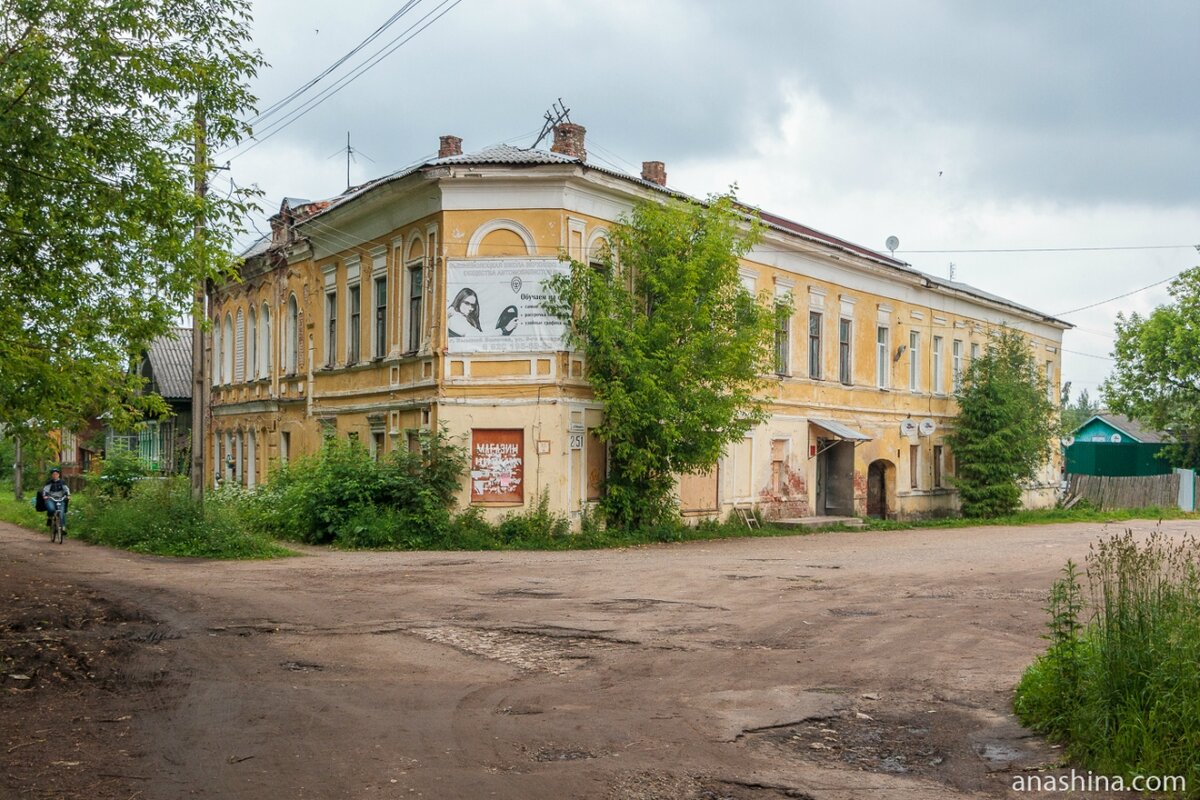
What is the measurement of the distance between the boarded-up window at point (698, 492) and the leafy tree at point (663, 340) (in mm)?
1963

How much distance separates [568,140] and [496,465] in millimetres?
8190

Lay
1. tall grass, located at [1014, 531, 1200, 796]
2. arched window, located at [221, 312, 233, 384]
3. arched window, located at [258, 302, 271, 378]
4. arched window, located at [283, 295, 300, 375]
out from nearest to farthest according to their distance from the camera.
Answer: tall grass, located at [1014, 531, 1200, 796], arched window, located at [283, 295, 300, 375], arched window, located at [258, 302, 271, 378], arched window, located at [221, 312, 233, 384]

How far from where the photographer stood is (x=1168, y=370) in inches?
1913

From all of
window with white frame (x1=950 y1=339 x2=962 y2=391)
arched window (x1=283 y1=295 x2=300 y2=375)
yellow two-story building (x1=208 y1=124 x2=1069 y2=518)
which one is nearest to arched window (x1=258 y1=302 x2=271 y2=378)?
yellow two-story building (x1=208 y1=124 x2=1069 y2=518)

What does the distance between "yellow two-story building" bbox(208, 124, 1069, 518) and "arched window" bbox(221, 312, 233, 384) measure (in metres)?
0.14

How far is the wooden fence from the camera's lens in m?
41.8

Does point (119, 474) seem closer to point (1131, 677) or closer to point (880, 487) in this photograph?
point (880, 487)

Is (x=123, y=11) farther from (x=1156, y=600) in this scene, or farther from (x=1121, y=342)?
(x=1121, y=342)

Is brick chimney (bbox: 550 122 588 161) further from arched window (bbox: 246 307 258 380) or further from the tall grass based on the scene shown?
the tall grass

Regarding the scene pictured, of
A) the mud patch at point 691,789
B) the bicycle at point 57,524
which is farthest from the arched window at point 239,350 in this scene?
the mud patch at point 691,789

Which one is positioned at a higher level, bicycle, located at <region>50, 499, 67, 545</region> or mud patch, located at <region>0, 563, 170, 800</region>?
bicycle, located at <region>50, 499, 67, 545</region>

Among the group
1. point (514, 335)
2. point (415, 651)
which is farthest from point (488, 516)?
point (415, 651)

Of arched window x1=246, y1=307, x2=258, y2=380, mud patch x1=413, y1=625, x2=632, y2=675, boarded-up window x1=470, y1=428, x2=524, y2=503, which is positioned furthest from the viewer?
arched window x1=246, y1=307, x2=258, y2=380

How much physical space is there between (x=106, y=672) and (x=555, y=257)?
15151 mm
